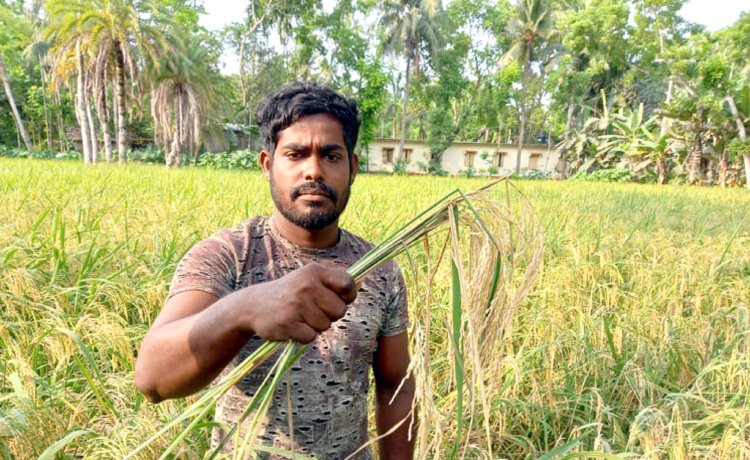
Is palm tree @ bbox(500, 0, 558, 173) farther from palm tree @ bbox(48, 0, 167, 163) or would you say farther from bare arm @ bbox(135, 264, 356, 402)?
bare arm @ bbox(135, 264, 356, 402)

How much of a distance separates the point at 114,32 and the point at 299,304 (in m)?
17.7

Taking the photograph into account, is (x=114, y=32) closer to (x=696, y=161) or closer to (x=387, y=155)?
(x=387, y=155)

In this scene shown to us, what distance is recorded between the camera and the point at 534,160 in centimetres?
3044

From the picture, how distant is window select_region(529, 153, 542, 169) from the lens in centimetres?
3028

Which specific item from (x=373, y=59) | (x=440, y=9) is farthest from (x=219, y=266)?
(x=440, y=9)

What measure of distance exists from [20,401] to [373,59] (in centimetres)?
2575

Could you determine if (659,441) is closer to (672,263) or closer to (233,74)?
(672,263)

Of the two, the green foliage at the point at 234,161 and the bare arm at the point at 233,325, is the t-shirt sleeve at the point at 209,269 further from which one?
the green foliage at the point at 234,161

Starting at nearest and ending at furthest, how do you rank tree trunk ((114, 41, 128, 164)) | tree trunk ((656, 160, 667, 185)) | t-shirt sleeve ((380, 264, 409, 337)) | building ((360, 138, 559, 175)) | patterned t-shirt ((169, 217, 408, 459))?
patterned t-shirt ((169, 217, 408, 459)) → t-shirt sleeve ((380, 264, 409, 337)) → tree trunk ((114, 41, 128, 164)) → tree trunk ((656, 160, 667, 185)) → building ((360, 138, 559, 175))

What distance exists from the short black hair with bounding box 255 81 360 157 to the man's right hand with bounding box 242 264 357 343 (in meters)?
0.50

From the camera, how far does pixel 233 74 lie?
31.3 m

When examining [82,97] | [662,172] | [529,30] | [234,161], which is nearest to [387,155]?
[234,161]

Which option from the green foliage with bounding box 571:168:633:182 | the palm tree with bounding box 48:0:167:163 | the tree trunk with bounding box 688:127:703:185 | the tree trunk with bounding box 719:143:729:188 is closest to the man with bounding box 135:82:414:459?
the palm tree with bounding box 48:0:167:163

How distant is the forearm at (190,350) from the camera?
31.3 inches
